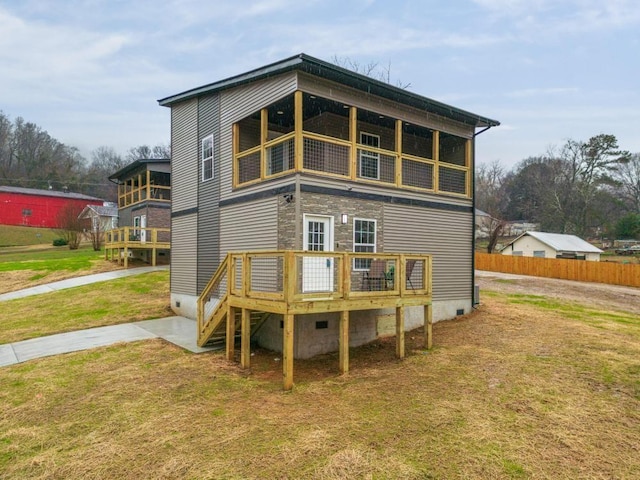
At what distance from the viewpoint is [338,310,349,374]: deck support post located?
7.93m

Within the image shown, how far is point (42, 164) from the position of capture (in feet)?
184

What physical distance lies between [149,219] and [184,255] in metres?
10.5

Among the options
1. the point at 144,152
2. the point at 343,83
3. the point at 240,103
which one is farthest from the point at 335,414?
the point at 144,152

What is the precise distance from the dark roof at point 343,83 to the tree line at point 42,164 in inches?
1769

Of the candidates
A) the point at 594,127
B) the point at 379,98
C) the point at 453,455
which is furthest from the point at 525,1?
the point at 594,127

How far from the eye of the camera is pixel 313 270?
9.41 meters

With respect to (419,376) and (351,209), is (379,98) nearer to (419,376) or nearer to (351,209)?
(351,209)

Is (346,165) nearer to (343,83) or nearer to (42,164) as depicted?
(343,83)

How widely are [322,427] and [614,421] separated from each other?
427 centimetres

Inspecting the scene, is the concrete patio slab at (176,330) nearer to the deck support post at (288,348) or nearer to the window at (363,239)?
the deck support post at (288,348)

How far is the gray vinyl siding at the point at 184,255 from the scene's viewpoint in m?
13.4

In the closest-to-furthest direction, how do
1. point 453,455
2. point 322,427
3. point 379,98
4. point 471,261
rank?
point 453,455 < point 322,427 < point 379,98 < point 471,261

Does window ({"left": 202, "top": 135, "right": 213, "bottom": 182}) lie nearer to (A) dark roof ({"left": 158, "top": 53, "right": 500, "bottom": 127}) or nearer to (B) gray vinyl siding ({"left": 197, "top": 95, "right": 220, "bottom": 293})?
(B) gray vinyl siding ({"left": 197, "top": 95, "right": 220, "bottom": 293})

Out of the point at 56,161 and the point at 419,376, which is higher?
the point at 56,161
